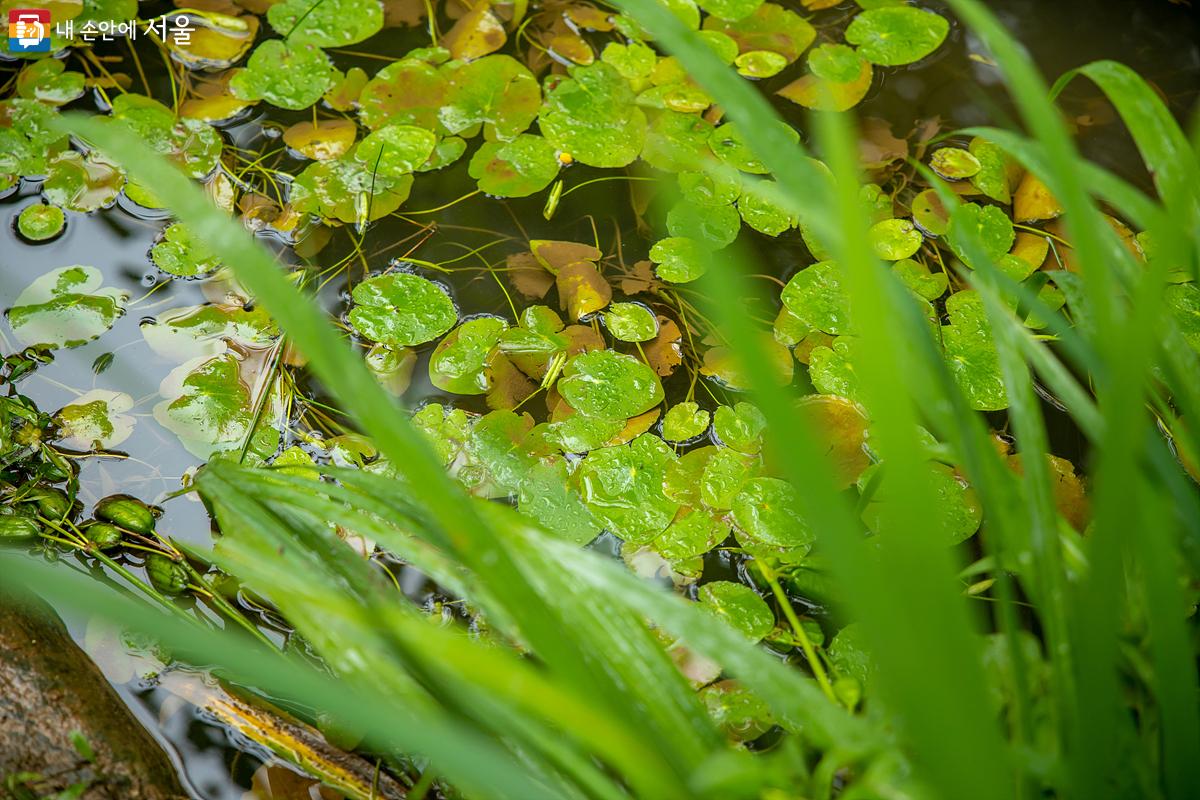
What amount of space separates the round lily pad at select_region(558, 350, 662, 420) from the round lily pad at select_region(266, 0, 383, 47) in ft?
3.19

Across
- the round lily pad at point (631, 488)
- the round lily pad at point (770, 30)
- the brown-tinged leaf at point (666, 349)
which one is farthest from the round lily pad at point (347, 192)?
the round lily pad at point (770, 30)

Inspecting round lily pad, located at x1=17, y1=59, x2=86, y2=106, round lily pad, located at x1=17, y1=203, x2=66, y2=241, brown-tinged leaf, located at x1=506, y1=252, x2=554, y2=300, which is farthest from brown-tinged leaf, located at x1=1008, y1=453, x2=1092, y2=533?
round lily pad, located at x1=17, y1=59, x2=86, y2=106

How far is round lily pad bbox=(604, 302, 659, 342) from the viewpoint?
1.47m

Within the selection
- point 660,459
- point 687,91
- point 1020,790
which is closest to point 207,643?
point 1020,790

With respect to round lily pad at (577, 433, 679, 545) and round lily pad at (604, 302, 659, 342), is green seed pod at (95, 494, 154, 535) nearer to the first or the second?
round lily pad at (577, 433, 679, 545)

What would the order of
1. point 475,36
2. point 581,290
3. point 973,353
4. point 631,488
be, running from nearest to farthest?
1. point 631,488
2. point 973,353
3. point 581,290
4. point 475,36

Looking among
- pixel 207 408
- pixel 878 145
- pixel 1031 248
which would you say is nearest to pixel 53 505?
Answer: pixel 207 408

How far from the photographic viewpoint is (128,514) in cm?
128

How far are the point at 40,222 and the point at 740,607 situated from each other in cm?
147

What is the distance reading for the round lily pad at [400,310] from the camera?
144 cm

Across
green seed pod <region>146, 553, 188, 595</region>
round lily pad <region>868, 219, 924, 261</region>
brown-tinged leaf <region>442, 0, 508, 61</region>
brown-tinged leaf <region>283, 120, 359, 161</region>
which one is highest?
brown-tinged leaf <region>442, 0, 508, 61</region>

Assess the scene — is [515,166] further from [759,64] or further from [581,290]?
[759,64]

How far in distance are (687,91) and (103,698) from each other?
1.50 m

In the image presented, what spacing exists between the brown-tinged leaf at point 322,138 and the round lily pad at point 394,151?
6cm
